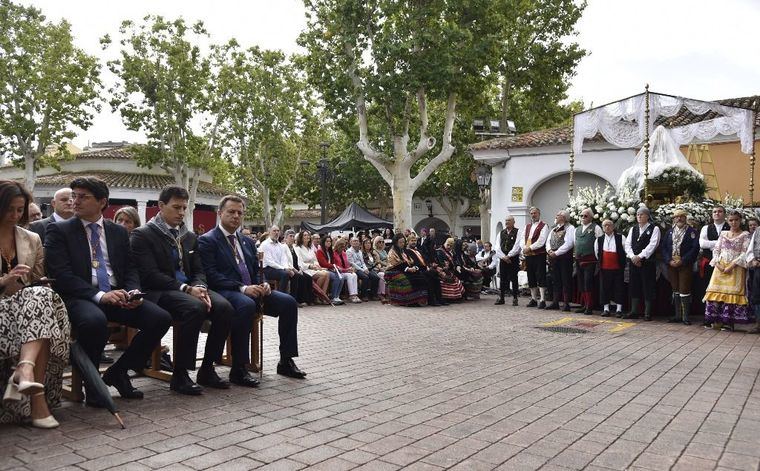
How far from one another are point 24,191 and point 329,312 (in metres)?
8.39

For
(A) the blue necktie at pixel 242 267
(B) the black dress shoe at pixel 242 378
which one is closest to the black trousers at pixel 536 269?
(A) the blue necktie at pixel 242 267

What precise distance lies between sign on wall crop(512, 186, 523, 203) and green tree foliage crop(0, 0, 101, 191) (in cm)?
1937

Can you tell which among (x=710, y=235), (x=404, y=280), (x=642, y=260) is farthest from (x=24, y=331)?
(x=710, y=235)

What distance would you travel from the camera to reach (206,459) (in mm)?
3627

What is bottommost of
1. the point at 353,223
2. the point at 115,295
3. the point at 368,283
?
the point at 368,283

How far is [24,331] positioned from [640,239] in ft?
33.6

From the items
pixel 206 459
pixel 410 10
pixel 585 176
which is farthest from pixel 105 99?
pixel 206 459

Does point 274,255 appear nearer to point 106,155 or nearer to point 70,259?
point 70,259

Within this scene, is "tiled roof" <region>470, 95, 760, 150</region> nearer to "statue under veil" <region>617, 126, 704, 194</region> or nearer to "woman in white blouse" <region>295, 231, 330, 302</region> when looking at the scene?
"statue under veil" <region>617, 126, 704, 194</region>

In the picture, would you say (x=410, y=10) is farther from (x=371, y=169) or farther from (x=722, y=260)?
(x=371, y=169)

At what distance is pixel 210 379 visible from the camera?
558cm

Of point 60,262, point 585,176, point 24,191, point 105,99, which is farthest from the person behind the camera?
point 105,99

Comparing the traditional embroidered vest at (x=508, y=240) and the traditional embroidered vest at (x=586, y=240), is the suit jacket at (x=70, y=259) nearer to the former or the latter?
the traditional embroidered vest at (x=586, y=240)

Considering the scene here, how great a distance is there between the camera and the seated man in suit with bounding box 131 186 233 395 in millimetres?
5328
